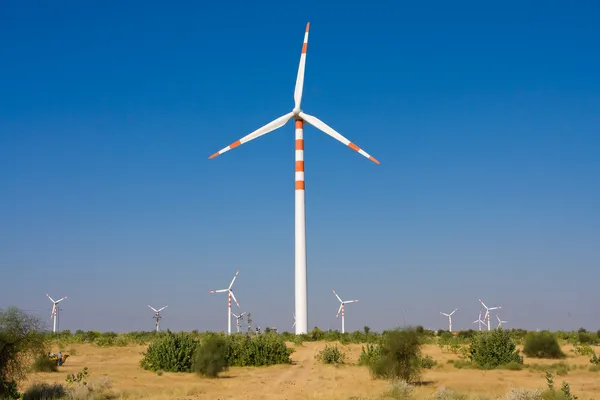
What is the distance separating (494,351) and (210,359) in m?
20.1

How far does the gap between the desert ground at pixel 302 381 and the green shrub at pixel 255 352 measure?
132 centimetres

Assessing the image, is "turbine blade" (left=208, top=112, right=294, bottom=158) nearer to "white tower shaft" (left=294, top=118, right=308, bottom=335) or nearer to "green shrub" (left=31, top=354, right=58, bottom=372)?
"white tower shaft" (left=294, top=118, right=308, bottom=335)

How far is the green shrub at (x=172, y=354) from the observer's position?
44062 mm

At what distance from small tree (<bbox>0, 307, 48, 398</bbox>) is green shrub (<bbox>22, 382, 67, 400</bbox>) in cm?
132

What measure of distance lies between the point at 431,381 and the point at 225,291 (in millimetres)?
58268

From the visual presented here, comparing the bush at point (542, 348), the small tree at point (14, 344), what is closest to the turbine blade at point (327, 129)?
the bush at point (542, 348)

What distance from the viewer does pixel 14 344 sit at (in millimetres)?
27688

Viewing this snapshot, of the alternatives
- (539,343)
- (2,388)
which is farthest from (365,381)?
(539,343)

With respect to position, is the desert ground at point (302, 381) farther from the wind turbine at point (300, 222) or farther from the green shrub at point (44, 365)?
the wind turbine at point (300, 222)

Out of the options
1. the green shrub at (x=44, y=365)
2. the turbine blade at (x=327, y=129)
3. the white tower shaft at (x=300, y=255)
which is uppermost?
the turbine blade at (x=327, y=129)

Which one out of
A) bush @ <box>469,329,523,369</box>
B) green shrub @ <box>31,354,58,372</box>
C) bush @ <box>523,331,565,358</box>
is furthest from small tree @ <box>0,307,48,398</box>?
bush @ <box>523,331,565,358</box>

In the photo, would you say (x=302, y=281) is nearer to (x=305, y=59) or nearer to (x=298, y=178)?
(x=298, y=178)

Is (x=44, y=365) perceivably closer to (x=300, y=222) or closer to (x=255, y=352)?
(x=255, y=352)

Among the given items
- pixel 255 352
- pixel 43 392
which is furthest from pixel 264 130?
pixel 43 392
